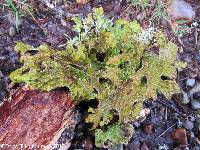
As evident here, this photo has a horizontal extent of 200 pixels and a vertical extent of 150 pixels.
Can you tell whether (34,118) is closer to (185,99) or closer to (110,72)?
(110,72)

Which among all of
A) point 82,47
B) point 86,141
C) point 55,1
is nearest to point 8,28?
point 55,1

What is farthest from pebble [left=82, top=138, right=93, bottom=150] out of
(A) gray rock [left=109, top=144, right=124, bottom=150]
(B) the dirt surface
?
(A) gray rock [left=109, top=144, right=124, bottom=150]

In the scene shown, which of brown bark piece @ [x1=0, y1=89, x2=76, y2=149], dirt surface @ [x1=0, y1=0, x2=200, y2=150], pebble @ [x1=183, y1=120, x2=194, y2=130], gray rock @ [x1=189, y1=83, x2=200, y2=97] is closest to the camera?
brown bark piece @ [x1=0, y1=89, x2=76, y2=149]

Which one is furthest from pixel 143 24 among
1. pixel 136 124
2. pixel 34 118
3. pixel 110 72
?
pixel 34 118

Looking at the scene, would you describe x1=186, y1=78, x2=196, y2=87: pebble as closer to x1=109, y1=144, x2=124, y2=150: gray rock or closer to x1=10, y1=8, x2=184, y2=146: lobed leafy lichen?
x1=10, y1=8, x2=184, y2=146: lobed leafy lichen

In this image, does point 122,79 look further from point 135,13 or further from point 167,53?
point 135,13

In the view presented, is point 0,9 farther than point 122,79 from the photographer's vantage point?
Yes

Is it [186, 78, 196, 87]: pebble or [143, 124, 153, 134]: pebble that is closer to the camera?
[143, 124, 153, 134]: pebble
